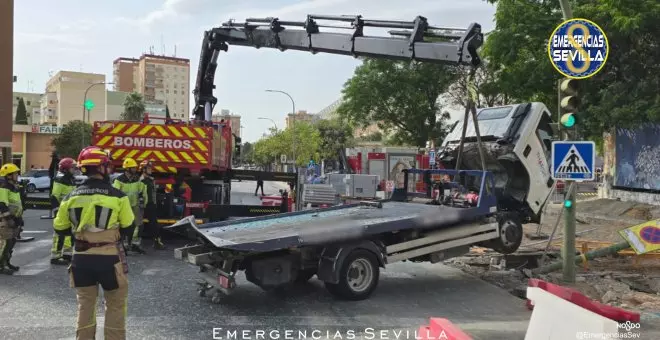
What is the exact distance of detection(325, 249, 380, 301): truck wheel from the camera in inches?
276

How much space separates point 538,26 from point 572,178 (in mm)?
13906

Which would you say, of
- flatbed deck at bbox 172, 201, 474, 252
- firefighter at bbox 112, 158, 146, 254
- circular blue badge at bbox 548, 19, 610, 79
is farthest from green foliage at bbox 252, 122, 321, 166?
circular blue badge at bbox 548, 19, 610, 79

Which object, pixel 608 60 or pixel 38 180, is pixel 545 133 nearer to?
pixel 608 60

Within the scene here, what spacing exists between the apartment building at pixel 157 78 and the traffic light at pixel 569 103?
142 m

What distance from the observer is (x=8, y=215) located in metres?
8.41

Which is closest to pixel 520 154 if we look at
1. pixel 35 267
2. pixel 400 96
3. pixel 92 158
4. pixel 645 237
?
pixel 645 237

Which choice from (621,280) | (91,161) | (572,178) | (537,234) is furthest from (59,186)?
(537,234)

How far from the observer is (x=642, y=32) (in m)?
17.5

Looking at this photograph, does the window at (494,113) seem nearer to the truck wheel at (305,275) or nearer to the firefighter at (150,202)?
the truck wheel at (305,275)

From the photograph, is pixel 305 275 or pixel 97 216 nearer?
pixel 97 216

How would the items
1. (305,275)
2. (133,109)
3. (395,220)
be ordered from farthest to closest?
(133,109) < (305,275) < (395,220)

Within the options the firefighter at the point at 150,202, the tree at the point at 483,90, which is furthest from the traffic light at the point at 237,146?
the tree at the point at 483,90

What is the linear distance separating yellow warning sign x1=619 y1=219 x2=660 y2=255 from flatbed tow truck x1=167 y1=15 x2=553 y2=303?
169 cm

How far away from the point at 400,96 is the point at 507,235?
33.4 metres
